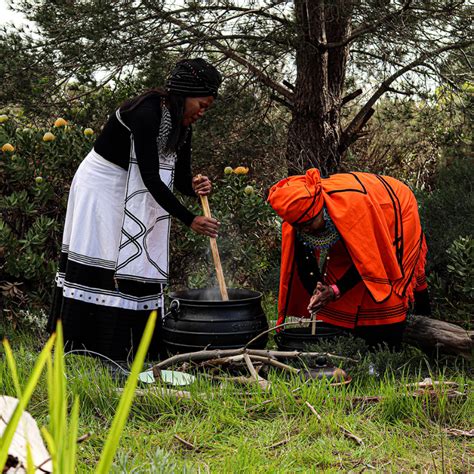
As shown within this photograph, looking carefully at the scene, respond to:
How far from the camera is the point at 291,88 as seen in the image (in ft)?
24.0

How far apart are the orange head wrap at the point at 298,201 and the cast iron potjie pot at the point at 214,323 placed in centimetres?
54

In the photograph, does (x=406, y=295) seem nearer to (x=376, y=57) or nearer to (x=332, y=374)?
(x=332, y=374)

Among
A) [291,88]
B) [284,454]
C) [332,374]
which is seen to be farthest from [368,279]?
[291,88]

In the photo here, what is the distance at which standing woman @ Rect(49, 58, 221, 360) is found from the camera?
4.00 metres

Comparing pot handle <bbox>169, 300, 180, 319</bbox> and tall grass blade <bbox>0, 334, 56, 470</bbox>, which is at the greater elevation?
tall grass blade <bbox>0, 334, 56, 470</bbox>

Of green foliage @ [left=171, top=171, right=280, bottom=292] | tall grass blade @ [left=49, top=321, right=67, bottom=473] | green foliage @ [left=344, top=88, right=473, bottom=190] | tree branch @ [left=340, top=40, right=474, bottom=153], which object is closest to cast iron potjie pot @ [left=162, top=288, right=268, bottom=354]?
green foliage @ [left=171, top=171, right=280, bottom=292]

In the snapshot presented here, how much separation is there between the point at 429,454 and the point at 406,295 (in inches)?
55.5

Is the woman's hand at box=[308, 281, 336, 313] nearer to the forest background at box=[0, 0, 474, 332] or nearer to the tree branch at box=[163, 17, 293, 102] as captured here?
the forest background at box=[0, 0, 474, 332]

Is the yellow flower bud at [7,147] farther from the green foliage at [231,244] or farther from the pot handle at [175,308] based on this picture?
the pot handle at [175,308]

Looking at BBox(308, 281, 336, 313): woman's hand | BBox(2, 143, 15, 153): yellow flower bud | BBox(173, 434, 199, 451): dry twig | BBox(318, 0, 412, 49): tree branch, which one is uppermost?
BBox(318, 0, 412, 49): tree branch

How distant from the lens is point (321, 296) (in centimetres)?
408

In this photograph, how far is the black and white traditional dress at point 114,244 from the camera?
414 centimetres

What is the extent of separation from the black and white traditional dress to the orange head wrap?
70 centimetres

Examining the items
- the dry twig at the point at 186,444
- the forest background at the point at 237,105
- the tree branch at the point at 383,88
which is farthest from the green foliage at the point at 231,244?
the dry twig at the point at 186,444
